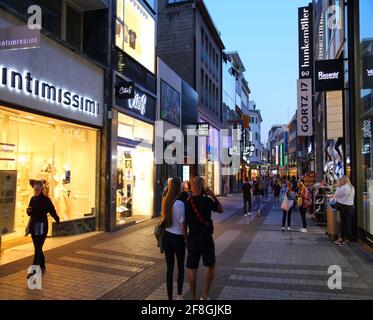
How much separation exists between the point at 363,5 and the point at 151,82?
858 cm

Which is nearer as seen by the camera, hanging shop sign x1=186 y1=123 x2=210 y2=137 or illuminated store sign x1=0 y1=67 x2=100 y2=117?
illuminated store sign x1=0 y1=67 x2=100 y2=117

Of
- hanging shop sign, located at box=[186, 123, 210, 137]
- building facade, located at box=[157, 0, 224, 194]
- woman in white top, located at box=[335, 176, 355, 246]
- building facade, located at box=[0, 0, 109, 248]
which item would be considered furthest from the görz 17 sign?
building facade, located at box=[0, 0, 109, 248]

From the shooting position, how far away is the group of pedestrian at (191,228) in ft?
17.6

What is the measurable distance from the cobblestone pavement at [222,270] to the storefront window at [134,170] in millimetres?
3293

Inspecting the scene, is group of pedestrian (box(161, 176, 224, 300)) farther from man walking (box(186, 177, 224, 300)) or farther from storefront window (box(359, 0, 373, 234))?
storefront window (box(359, 0, 373, 234))

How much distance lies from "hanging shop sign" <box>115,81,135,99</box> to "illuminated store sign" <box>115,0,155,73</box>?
156 centimetres

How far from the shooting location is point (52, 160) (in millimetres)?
11609

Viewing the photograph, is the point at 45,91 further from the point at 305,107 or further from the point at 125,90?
the point at 305,107

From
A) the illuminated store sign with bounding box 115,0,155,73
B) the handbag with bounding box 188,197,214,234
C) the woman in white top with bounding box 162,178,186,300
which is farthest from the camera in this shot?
the illuminated store sign with bounding box 115,0,155,73

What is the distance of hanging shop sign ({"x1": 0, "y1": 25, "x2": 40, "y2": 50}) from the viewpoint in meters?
6.96

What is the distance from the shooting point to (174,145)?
19.9 m

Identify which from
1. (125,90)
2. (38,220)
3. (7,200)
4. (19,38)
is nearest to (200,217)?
(38,220)

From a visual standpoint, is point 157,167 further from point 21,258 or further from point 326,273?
point 326,273

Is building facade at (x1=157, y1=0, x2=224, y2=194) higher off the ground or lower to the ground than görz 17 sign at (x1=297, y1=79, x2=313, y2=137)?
higher
